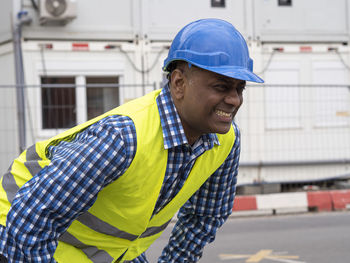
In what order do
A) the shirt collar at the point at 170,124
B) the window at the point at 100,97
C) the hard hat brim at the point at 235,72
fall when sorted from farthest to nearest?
the window at the point at 100,97 → the shirt collar at the point at 170,124 → the hard hat brim at the point at 235,72

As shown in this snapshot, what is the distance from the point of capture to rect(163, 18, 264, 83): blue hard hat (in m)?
1.78

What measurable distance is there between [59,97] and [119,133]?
294 inches

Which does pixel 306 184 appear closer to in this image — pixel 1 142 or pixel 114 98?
pixel 114 98

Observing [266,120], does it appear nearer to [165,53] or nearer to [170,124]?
[165,53]

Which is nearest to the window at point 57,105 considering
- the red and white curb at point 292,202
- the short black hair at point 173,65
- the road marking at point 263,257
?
the red and white curb at point 292,202

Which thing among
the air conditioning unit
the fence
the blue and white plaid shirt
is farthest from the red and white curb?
the blue and white plaid shirt

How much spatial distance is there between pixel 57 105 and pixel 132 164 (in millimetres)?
7439

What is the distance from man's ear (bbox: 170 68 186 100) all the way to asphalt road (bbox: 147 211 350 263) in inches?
164

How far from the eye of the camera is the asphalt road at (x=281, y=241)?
19.4ft

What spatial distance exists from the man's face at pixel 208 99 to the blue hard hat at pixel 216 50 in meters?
0.04

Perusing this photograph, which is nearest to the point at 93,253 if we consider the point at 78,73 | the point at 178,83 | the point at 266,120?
the point at 178,83

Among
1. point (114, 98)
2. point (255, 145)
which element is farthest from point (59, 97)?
point (255, 145)

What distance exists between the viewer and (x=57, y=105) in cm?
899

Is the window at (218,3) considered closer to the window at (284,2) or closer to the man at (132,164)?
the window at (284,2)
